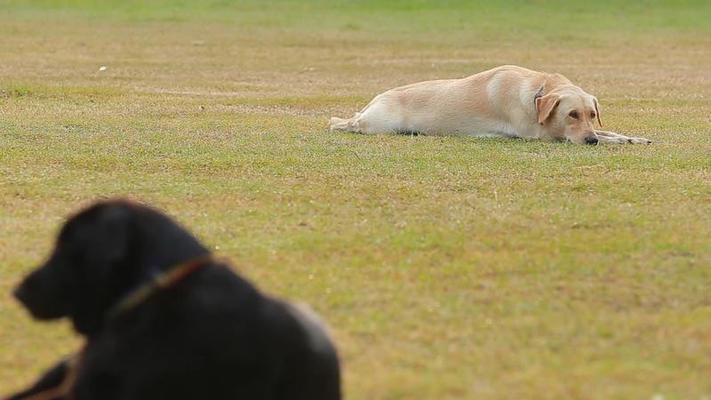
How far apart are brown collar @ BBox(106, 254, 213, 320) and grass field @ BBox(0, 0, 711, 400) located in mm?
1353

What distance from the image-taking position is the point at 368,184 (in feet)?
36.2

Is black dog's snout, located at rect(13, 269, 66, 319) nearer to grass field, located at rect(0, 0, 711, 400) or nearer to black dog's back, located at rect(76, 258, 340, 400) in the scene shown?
black dog's back, located at rect(76, 258, 340, 400)

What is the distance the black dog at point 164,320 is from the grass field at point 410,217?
1048 mm

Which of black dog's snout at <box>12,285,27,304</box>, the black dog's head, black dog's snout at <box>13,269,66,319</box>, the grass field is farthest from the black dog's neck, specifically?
the grass field

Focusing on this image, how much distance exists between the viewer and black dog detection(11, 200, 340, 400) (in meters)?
4.56

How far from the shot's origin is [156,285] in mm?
4543

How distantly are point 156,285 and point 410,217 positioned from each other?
5.29 metres

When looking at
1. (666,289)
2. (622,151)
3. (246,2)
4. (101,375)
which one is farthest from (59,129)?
(246,2)

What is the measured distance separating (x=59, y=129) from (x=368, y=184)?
4689mm

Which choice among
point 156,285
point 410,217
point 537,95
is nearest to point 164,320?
point 156,285

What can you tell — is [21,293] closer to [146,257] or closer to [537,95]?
[146,257]

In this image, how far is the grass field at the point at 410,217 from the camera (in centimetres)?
640

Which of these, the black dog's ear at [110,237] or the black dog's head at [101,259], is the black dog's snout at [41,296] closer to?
the black dog's head at [101,259]

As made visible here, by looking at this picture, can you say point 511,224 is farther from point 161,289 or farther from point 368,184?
point 161,289
